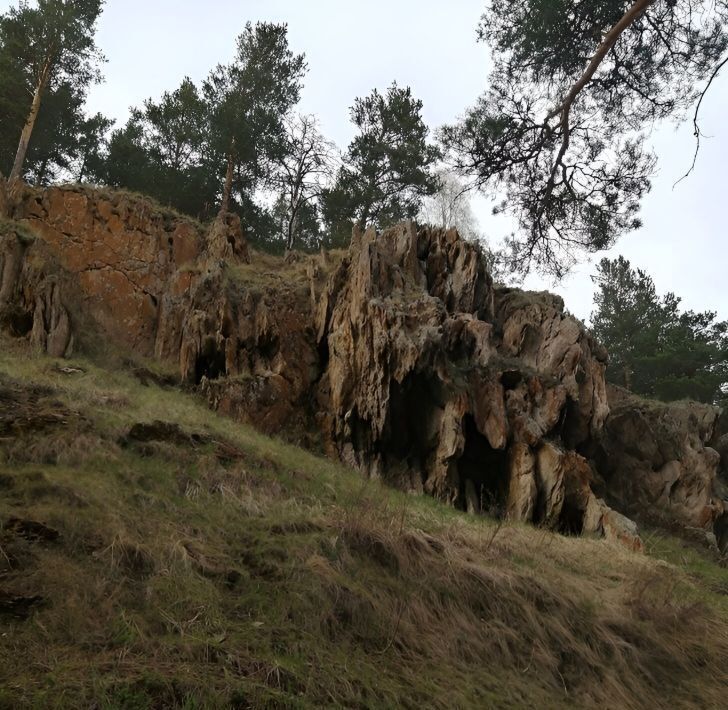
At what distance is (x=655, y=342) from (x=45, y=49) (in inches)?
1164

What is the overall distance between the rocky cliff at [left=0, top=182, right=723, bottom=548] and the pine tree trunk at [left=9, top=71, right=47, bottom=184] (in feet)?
7.74

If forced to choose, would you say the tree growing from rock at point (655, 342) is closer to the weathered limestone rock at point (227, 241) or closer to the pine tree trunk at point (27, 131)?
the weathered limestone rock at point (227, 241)

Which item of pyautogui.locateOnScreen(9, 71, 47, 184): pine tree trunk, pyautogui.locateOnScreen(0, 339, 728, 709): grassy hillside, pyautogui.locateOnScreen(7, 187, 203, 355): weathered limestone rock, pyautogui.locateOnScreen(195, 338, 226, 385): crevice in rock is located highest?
pyautogui.locateOnScreen(9, 71, 47, 184): pine tree trunk

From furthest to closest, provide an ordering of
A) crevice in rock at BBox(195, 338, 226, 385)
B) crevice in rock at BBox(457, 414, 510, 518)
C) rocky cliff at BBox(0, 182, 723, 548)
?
1. crevice in rock at BBox(195, 338, 226, 385)
2. rocky cliff at BBox(0, 182, 723, 548)
3. crevice in rock at BBox(457, 414, 510, 518)

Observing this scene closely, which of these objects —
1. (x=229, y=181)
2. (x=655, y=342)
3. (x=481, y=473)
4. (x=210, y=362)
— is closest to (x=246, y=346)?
(x=210, y=362)

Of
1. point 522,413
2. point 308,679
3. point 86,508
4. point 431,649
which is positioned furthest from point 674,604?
point 522,413

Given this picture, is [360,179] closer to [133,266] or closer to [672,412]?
[133,266]

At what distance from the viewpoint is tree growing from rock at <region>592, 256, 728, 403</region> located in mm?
26000

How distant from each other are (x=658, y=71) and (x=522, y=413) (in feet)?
26.9

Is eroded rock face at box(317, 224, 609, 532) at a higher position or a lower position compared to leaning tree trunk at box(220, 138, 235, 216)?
lower

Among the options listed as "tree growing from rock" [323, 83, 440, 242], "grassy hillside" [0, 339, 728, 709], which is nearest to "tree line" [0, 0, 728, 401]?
"tree growing from rock" [323, 83, 440, 242]

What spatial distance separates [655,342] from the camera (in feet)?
90.2

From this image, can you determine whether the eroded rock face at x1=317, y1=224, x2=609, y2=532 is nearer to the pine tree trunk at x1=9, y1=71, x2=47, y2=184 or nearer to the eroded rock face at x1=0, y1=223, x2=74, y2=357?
the eroded rock face at x1=0, y1=223, x2=74, y2=357

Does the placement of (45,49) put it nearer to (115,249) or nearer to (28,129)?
(28,129)
